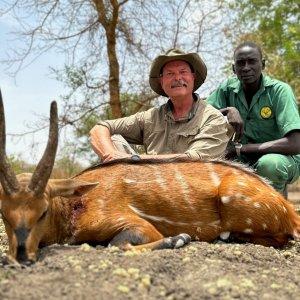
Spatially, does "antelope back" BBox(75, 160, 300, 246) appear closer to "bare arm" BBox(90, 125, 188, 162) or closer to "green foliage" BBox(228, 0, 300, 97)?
"bare arm" BBox(90, 125, 188, 162)

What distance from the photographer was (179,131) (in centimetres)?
600

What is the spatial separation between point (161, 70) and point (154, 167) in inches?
67.6

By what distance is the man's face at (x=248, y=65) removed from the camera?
706 cm

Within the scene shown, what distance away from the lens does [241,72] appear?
7113 mm

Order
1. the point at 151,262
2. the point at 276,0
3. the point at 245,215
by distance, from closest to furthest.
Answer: the point at 151,262 → the point at 245,215 → the point at 276,0

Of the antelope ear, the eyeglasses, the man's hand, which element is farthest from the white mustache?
the antelope ear

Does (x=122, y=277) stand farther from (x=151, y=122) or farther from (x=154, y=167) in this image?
(x=151, y=122)

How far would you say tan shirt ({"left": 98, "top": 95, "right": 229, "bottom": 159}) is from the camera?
5.73 m

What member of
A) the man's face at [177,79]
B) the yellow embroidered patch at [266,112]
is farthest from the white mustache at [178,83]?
the yellow embroidered patch at [266,112]

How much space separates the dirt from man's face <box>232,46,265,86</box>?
344 cm

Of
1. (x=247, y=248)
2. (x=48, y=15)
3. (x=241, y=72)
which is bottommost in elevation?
(x=247, y=248)

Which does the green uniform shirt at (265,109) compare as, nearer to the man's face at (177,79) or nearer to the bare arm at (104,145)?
the man's face at (177,79)

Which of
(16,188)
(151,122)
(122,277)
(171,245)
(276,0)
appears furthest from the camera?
(276,0)

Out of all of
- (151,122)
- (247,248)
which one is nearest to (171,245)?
(247,248)
